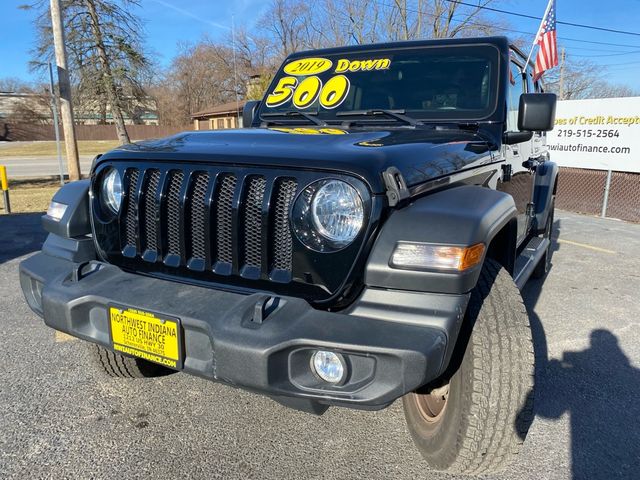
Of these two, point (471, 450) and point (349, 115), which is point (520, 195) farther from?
point (471, 450)

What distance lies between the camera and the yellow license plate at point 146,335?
1.92 metres

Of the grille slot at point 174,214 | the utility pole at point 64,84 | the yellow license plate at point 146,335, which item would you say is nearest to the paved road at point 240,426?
the yellow license plate at point 146,335

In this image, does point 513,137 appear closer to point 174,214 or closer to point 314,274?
point 314,274

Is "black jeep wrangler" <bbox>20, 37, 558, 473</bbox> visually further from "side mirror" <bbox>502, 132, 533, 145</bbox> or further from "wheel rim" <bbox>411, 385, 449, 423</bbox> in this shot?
"side mirror" <bbox>502, 132, 533, 145</bbox>

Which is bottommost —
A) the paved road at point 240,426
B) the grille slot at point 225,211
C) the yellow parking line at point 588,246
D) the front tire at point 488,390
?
the yellow parking line at point 588,246

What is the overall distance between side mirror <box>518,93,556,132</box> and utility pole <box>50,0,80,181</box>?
439 inches

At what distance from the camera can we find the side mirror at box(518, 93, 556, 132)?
9.82 ft

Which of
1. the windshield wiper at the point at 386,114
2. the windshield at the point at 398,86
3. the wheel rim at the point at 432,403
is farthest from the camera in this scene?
the windshield at the point at 398,86

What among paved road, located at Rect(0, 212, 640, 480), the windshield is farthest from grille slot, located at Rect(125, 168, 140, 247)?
the windshield

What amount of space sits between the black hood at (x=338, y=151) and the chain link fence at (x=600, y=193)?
26.1 feet

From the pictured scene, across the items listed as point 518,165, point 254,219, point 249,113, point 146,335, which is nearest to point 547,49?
point 518,165

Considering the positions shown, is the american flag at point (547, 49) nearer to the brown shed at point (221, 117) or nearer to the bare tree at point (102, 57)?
the bare tree at point (102, 57)

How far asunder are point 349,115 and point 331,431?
188cm

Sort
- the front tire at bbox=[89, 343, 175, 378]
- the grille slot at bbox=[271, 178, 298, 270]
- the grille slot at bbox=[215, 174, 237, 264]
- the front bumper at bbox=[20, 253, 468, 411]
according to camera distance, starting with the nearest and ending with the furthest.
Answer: the front bumper at bbox=[20, 253, 468, 411], the grille slot at bbox=[271, 178, 298, 270], the grille slot at bbox=[215, 174, 237, 264], the front tire at bbox=[89, 343, 175, 378]
